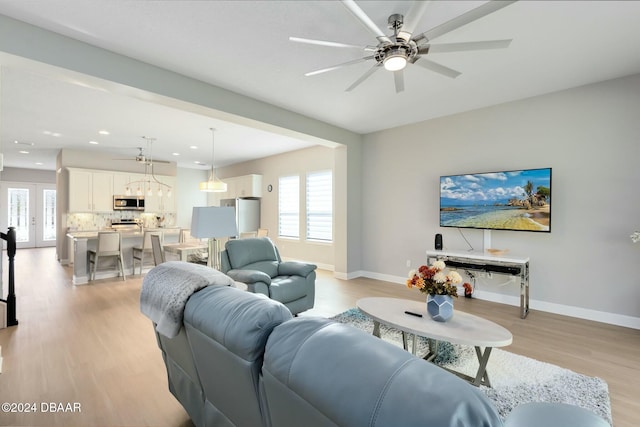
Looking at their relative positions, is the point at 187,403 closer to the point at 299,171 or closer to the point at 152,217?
the point at 299,171

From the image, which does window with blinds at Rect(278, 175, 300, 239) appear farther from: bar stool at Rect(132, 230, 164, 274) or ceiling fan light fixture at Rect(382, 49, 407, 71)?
ceiling fan light fixture at Rect(382, 49, 407, 71)

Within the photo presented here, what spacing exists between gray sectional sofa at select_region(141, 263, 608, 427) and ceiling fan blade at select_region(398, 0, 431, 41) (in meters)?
1.82

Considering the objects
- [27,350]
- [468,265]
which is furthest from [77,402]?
[468,265]

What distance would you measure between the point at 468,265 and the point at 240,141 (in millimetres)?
4980

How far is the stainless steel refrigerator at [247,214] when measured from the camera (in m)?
7.99

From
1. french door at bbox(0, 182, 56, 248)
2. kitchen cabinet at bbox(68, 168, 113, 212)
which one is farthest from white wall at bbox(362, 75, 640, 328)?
french door at bbox(0, 182, 56, 248)

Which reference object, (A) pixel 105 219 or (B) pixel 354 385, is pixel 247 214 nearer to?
(A) pixel 105 219

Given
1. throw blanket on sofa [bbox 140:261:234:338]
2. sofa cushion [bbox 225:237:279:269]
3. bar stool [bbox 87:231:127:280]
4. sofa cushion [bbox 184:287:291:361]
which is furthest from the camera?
bar stool [bbox 87:231:127:280]

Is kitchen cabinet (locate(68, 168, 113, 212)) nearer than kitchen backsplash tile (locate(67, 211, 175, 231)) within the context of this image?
Yes

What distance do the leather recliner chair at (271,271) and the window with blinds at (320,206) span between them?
9.22ft

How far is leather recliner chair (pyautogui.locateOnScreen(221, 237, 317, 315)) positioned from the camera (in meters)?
3.32

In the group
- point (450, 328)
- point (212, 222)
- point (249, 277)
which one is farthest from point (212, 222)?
point (450, 328)

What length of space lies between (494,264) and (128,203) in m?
8.53

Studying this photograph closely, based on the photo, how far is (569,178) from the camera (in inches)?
147
